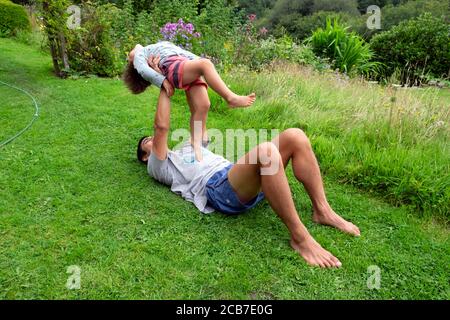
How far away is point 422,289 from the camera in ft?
6.61

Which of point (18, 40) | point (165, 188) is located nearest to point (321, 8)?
point (18, 40)

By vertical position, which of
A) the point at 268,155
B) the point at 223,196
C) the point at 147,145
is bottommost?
the point at 223,196

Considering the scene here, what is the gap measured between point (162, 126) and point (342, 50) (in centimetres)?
620

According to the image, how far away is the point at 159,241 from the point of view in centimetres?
228

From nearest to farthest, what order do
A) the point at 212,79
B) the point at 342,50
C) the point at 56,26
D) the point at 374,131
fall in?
the point at 212,79, the point at 374,131, the point at 56,26, the point at 342,50

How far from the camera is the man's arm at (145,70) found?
2629mm

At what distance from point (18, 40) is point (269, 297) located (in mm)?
9248

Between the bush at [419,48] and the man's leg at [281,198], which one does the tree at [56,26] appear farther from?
the bush at [419,48]

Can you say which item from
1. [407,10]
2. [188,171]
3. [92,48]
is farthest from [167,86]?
[407,10]

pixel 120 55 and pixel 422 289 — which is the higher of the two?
pixel 120 55

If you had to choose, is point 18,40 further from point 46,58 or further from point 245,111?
point 245,111

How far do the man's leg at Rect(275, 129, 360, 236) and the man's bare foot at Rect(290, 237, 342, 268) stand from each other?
0.33 m

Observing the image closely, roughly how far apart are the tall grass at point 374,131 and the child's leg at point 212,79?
1.27 m

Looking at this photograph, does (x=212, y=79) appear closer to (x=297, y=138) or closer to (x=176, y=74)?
(x=176, y=74)
